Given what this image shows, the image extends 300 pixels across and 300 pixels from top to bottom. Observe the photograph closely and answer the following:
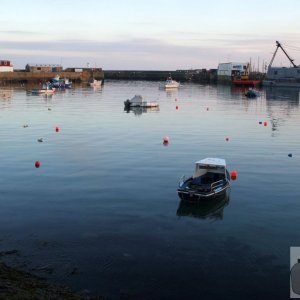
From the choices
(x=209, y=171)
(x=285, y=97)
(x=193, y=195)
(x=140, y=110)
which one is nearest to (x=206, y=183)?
(x=209, y=171)

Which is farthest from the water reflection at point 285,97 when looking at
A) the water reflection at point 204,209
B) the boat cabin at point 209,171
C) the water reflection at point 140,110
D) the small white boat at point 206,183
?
the water reflection at point 204,209

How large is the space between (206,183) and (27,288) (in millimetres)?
19008

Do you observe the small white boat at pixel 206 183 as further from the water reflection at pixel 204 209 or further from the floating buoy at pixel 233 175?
the floating buoy at pixel 233 175

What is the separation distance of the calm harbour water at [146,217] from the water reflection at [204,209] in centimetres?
13

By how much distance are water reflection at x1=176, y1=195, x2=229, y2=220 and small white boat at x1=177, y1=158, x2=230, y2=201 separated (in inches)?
17.4

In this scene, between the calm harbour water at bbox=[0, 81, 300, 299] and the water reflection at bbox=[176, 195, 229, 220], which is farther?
the water reflection at bbox=[176, 195, 229, 220]

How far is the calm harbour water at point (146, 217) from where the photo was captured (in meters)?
20.5

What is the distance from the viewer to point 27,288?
1689 cm

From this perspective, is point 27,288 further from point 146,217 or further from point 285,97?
point 285,97

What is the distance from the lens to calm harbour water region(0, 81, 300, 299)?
808 inches

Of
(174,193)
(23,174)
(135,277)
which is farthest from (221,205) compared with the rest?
(23,174)

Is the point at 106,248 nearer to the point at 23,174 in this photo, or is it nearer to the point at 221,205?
the point at 221,205

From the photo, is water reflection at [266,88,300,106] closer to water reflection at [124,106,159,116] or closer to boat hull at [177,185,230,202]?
water reflection at [124,106,159,116]

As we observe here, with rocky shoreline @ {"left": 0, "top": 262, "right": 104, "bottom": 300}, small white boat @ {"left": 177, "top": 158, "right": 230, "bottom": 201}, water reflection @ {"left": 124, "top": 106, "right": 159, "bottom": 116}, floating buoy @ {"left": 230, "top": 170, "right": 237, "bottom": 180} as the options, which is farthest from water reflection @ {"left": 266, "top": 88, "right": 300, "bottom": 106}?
rocky shoreline @ {"left": 0, "top": 262, "right": 104, "bottom": 300}
